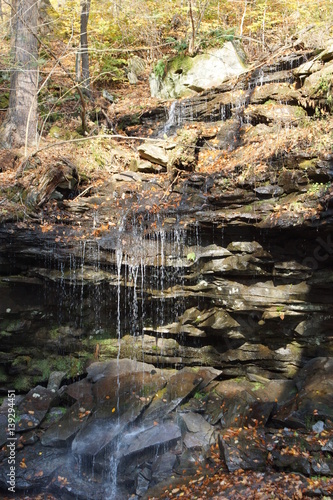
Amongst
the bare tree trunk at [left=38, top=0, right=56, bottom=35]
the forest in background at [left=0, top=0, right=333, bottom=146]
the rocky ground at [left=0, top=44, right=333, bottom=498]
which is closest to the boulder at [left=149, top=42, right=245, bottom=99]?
the forest in background at [left=0, top=0, right=333, bottom=146]

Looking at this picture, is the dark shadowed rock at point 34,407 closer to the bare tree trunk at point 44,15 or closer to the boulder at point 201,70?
the boulder at point 201,70

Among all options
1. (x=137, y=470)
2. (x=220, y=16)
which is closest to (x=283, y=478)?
(x=137, y=470)

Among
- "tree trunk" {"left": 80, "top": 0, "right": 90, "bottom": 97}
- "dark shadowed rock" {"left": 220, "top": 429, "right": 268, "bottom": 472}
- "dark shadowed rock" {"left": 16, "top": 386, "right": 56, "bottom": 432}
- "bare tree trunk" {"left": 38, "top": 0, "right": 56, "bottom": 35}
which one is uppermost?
"bare tree trunk" {"left": 38, "top": 0, "right": 56, "bottom": 35}

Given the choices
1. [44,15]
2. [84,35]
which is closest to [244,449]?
[84,35]

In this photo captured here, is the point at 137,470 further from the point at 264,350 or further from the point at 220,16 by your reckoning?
the point at 220,16

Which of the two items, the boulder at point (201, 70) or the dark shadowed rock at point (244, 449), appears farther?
the boulder at point (201, 70)

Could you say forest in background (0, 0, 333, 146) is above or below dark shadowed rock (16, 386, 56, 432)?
above

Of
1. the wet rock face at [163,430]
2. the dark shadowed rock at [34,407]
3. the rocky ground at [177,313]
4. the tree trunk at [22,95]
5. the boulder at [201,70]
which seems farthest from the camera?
the boulder at [201,70]

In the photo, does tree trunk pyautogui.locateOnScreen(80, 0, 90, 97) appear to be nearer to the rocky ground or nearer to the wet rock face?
the rocky ground

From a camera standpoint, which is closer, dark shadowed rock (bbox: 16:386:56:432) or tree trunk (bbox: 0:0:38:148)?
dark shadowed rock (bbox: 16:386:56:432)

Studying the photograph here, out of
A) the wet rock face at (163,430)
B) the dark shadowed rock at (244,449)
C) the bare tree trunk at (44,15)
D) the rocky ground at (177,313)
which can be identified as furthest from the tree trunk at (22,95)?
the dark shadowed rock at (244,449)

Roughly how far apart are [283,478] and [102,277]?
456cm

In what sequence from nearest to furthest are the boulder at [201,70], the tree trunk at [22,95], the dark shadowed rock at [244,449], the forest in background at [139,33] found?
the dark shadowed rock at [244,449], the tree trunk at [22,95], the boulder at [201,70], the forest in background at [139,33]

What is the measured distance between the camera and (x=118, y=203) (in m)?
8.62
